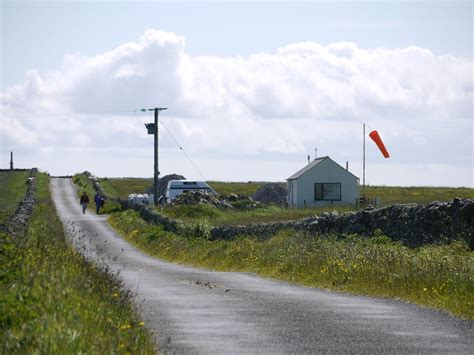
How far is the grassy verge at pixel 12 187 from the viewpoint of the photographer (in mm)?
81188


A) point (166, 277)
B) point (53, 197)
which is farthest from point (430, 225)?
point (53, 197)

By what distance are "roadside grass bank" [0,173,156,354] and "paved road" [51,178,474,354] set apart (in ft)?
1.95

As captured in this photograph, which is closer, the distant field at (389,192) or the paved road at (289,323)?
the paved road at (289,323)

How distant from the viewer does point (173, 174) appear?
357 feet

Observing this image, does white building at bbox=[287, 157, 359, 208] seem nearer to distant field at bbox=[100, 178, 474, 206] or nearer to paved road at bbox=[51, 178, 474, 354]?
distant field at bbox=[100, 178, 474, 206]

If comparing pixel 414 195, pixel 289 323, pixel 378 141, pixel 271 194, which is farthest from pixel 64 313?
pixel 414 195

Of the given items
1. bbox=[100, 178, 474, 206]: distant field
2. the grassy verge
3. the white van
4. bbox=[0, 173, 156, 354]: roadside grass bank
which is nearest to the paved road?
bbox=[0, 173, 156, 354]: roadside grass bank

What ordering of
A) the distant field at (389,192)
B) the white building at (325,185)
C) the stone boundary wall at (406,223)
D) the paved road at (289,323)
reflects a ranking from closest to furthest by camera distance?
the paved road at (289,323)
the stone boundary wall at (406,223)
the white building at (325,185)
the distant field at (389,192)

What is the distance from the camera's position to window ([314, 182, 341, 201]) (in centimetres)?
7900

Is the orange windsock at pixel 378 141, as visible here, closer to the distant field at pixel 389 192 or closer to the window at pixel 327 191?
the window at pixel 327 191

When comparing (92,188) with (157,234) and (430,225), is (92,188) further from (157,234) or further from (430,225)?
(430,225)

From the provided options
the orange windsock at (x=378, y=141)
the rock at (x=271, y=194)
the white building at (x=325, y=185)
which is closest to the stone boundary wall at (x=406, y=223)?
the orange windsock at (x=378, y=141)

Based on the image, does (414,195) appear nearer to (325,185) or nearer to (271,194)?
(271,194)

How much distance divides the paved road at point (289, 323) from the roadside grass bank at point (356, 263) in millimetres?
733
